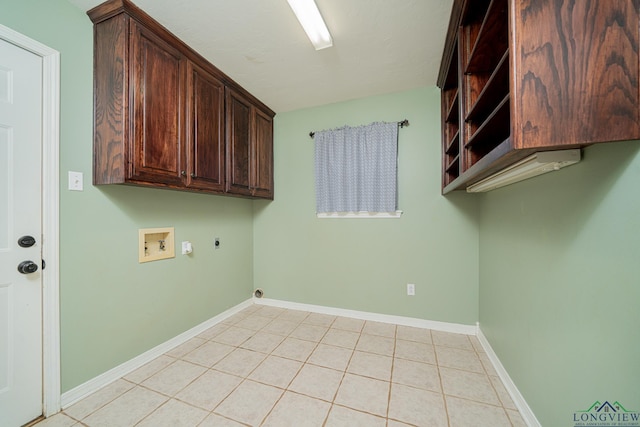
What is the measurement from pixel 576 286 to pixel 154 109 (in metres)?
2.50

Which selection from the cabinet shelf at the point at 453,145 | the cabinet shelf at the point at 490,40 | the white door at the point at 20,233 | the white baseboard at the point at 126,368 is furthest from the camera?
the cabinet shelf at the point at 453,145

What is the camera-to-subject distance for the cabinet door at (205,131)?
6.06 feet

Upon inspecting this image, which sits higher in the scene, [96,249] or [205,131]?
[205,131]

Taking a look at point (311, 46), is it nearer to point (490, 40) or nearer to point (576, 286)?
point (490, 40)

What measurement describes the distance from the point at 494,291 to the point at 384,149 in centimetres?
Result: 160

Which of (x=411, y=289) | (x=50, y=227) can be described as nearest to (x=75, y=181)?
(x=50, y=227)

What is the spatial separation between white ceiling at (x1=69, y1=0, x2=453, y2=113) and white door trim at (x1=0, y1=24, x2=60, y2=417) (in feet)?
1.78

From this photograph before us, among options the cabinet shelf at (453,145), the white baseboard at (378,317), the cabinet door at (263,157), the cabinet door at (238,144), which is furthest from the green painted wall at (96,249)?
the cabinet shelf at (453,145)

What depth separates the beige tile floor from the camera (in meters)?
1.31

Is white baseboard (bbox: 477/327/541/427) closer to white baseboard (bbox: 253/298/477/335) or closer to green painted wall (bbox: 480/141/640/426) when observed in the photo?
green painted wall (bbox: 480/141/640/426)

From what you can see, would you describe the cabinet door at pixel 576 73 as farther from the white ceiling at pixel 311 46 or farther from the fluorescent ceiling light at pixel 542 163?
the white ceiling at pixel 311 46

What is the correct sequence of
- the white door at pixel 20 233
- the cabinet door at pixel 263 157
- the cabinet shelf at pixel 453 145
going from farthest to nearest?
the cabinet door at pixel 263 157
the cabinet shelf at pixel 453 145
the white door at pixel 20 233

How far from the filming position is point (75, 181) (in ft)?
4.68

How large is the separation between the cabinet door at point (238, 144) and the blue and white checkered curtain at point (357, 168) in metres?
0.78
